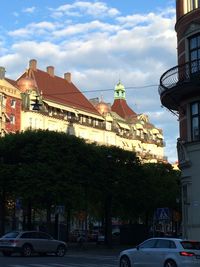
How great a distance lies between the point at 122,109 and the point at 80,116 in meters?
28.3

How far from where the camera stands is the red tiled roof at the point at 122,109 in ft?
456

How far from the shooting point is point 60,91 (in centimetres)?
11244

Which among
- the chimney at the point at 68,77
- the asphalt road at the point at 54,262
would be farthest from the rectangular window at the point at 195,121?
the chimney at the point at 68,77

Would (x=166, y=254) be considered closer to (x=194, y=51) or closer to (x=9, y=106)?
(x=194, y=51)

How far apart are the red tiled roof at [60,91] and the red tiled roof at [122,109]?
1989 cm

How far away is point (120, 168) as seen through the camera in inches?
2018

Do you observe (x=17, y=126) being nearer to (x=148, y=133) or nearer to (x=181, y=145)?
(x=148, y=133)

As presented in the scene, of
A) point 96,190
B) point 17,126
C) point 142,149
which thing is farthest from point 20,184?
point 142,149

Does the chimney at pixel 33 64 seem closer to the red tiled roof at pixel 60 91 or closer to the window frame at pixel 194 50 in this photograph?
the red tiled roof at pixel 60 91

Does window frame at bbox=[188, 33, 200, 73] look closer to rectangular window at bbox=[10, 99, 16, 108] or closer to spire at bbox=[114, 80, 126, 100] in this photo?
rectangular window at bbox=[10, 99, 16, 108]

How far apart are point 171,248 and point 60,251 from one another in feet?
52.9

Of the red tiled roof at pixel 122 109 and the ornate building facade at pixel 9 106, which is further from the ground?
the red tiled roof at pixel 122 109

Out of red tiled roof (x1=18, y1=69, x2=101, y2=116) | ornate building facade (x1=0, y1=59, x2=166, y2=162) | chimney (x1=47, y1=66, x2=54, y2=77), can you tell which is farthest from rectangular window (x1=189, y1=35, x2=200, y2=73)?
chimney (x1=47, y1=66, x2=54, y2=77)

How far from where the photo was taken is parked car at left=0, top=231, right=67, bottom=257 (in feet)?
109
